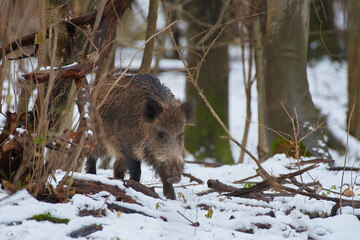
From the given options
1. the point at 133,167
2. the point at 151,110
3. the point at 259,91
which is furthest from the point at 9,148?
the point at 259,91

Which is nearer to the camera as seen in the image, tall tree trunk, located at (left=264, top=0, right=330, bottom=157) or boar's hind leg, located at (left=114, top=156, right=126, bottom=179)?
boar's hind leg, located at (left=114, top=156, right=126, bottom=179)

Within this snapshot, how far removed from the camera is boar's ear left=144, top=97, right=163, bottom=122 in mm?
5414

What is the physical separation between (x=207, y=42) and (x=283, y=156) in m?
3.61

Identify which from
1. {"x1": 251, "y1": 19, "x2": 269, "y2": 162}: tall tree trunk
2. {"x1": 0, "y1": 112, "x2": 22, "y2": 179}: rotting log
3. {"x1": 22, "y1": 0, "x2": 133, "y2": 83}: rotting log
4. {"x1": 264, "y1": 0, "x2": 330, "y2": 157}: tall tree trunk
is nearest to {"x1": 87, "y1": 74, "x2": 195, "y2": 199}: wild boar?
{"x1": 22, "y1": 0, "x2": 133, "y2": 83}: rotting log

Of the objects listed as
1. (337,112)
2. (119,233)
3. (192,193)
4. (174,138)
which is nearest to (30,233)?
(119,233)

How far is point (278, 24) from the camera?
7074 mm

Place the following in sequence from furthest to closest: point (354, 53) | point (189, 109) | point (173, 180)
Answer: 1. point (354, 53)
2. point (189, 109)
3. point (173, 180)

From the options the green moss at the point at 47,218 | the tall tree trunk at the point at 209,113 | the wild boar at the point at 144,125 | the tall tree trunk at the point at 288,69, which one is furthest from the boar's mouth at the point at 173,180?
the tall tree trunk at the point at 209,113

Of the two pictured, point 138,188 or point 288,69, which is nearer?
point 138,188

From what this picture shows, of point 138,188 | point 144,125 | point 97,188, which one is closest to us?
point 97,188

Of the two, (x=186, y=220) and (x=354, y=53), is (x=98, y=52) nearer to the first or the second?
(x=186, y=220)

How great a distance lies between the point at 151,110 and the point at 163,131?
0.28 m

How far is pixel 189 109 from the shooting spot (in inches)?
224

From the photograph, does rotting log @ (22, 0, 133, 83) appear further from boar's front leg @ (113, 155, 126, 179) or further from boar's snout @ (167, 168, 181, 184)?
boar's front leg @ (113, 155, 126, 179)
